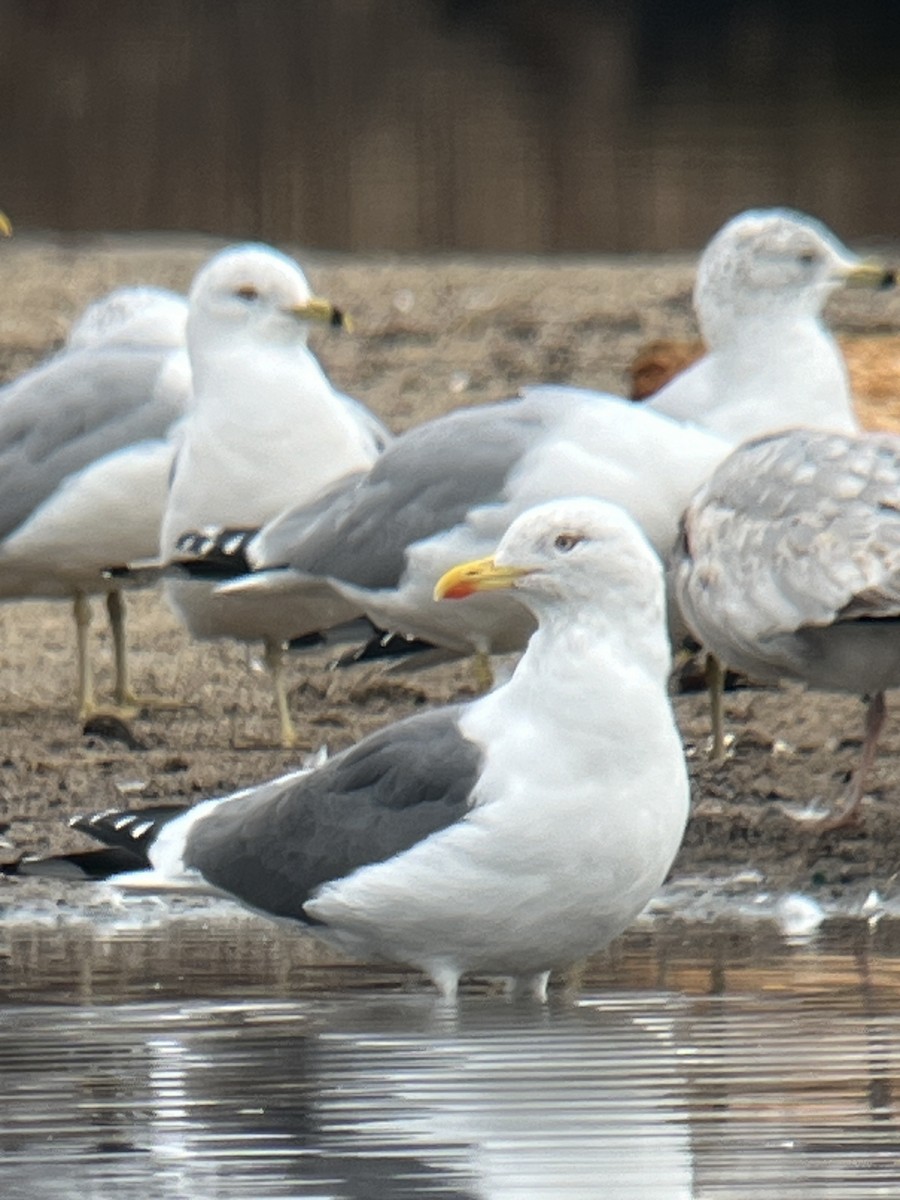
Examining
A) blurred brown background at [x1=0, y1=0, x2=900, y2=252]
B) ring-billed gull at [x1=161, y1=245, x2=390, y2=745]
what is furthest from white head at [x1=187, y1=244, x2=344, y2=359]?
blurred brown background at [x1=0, y1=0, x2=900, y2=252]

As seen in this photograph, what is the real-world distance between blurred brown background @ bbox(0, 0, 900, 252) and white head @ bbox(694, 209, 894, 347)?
11955mm

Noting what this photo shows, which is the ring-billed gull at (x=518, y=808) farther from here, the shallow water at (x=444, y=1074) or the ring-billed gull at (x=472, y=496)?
the ring-billed gull at (x=472, y=496)

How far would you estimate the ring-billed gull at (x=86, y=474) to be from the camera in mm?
10000

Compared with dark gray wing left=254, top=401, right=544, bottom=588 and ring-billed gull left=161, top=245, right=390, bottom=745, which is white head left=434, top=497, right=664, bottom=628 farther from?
ring-billed gull left=161, top=245, right=390, bottom=745

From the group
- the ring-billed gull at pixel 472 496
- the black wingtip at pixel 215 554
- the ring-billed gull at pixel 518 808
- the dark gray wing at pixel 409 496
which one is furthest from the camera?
the black wingtip at pixel 215 554

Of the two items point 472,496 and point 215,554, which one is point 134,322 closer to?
point 215,554

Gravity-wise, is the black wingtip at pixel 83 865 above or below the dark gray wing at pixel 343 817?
below

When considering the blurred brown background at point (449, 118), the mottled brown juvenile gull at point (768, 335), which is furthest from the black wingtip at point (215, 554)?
the blurred brown background at point (449, 118)

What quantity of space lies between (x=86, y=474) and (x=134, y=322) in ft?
4.17

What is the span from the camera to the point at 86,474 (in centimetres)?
1001

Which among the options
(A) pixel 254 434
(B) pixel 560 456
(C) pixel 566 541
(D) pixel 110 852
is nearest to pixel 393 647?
(A) pixel 254 434

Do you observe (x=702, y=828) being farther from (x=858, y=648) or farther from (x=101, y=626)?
(x=101, y=626)

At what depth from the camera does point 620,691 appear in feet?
18.8

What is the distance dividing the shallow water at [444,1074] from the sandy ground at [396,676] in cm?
121
